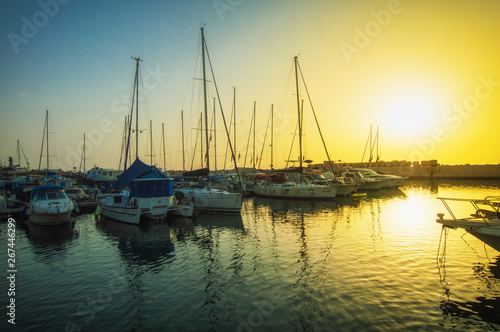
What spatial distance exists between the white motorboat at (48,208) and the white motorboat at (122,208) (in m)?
3.59

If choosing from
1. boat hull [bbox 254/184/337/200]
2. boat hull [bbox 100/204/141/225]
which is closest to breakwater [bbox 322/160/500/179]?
boat hull [bbox 254/184/337/200]

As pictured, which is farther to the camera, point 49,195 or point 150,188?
point 150,188

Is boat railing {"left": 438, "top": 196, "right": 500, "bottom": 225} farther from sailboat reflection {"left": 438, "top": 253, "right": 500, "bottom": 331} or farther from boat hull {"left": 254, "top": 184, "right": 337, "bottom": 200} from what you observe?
boat hull {"left": 254, "top": 184, "right": 337, "bottom": 200}

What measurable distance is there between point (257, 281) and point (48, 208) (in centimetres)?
2034

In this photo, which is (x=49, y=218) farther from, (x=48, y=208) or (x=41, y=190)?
(x=41, y=190)

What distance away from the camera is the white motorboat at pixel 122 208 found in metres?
24.4

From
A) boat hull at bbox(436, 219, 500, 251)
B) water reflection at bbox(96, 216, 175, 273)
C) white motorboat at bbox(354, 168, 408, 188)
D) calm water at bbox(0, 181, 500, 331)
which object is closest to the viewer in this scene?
calm water at bbox(0, 181, 500, 331)

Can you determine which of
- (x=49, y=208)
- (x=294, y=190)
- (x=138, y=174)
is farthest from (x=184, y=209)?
(x=294, y=190)

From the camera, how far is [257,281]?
1146cm

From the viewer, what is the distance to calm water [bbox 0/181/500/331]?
858 centimetres

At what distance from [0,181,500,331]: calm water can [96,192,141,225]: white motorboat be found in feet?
10.5

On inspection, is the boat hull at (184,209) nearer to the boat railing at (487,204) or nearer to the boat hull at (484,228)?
the boat railing at (487,204)

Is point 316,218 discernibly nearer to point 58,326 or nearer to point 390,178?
point 58,326

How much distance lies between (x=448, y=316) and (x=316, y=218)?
57.8 ft
